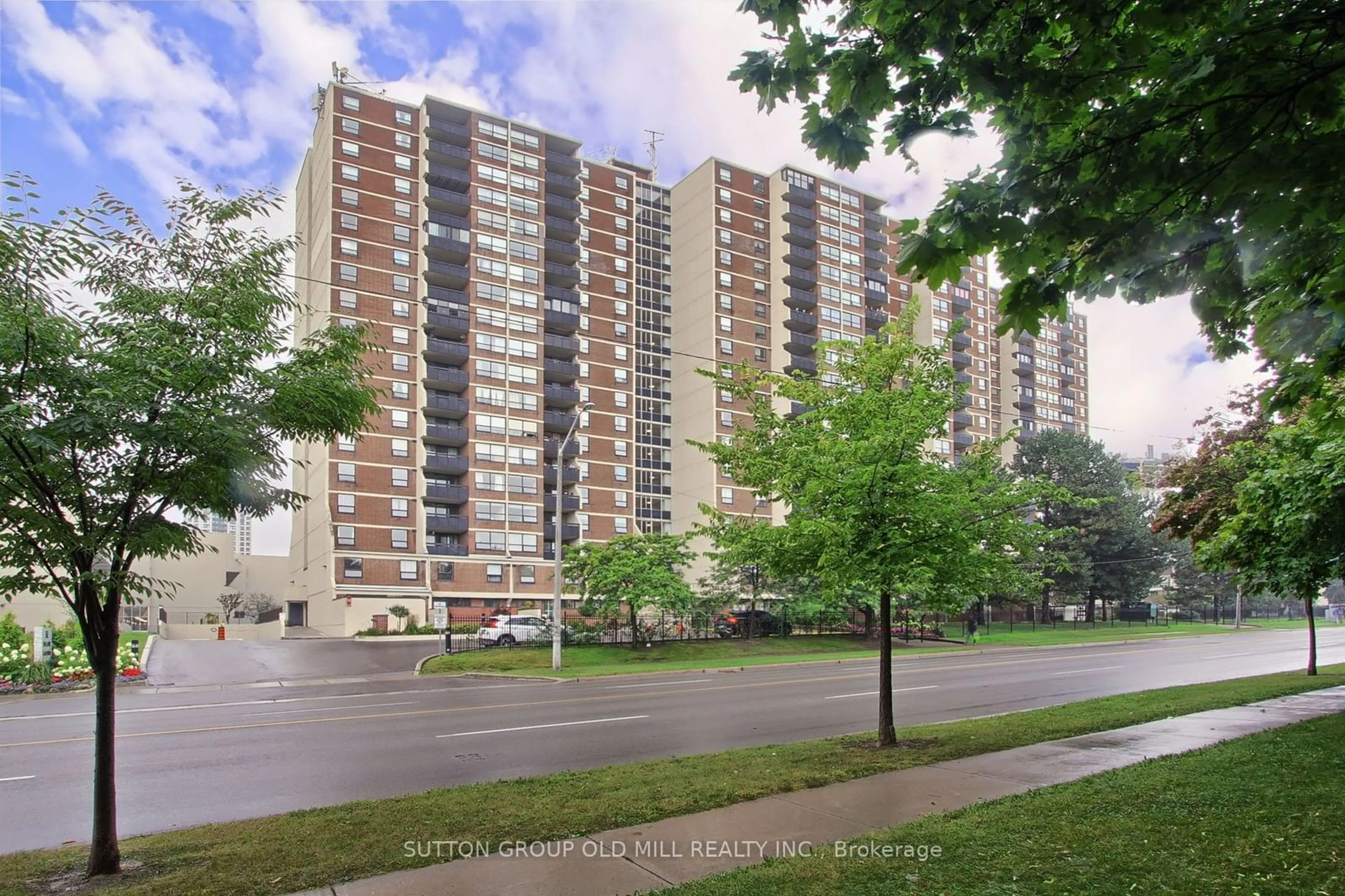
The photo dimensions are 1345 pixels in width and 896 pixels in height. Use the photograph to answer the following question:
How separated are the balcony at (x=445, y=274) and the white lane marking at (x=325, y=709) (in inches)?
1868

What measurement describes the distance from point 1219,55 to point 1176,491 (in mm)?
18688

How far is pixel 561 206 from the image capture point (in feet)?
228

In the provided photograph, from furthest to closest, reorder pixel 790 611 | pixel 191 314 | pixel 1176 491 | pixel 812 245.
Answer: pixel 812 245, pixel 790 611, pixel 1176 491, pixel 191 314

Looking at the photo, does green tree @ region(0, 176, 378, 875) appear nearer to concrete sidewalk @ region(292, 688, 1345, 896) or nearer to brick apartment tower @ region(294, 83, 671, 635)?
concrete sidewalk @ region(292, 688, 1345, 896)

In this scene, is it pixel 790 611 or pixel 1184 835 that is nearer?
pixel 1184 835

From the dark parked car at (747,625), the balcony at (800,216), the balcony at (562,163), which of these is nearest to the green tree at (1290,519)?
the dark parked car at (747,625)

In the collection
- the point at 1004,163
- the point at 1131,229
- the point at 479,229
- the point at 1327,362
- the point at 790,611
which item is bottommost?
the point at 790,611

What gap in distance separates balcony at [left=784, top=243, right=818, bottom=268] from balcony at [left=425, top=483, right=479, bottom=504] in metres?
37.8

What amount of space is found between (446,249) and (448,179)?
18.3 ft

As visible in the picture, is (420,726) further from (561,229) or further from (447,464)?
(561,229)

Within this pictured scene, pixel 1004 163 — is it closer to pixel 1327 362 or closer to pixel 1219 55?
pixel 1219 55

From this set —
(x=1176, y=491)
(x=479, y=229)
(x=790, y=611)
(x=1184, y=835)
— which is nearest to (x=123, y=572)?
(x=1184, y=835)

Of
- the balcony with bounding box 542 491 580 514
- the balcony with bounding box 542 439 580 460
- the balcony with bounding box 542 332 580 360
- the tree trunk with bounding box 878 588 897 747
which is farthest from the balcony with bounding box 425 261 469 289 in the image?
the tree trunk with bounding box 878 588 897 747

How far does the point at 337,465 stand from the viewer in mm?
56250
